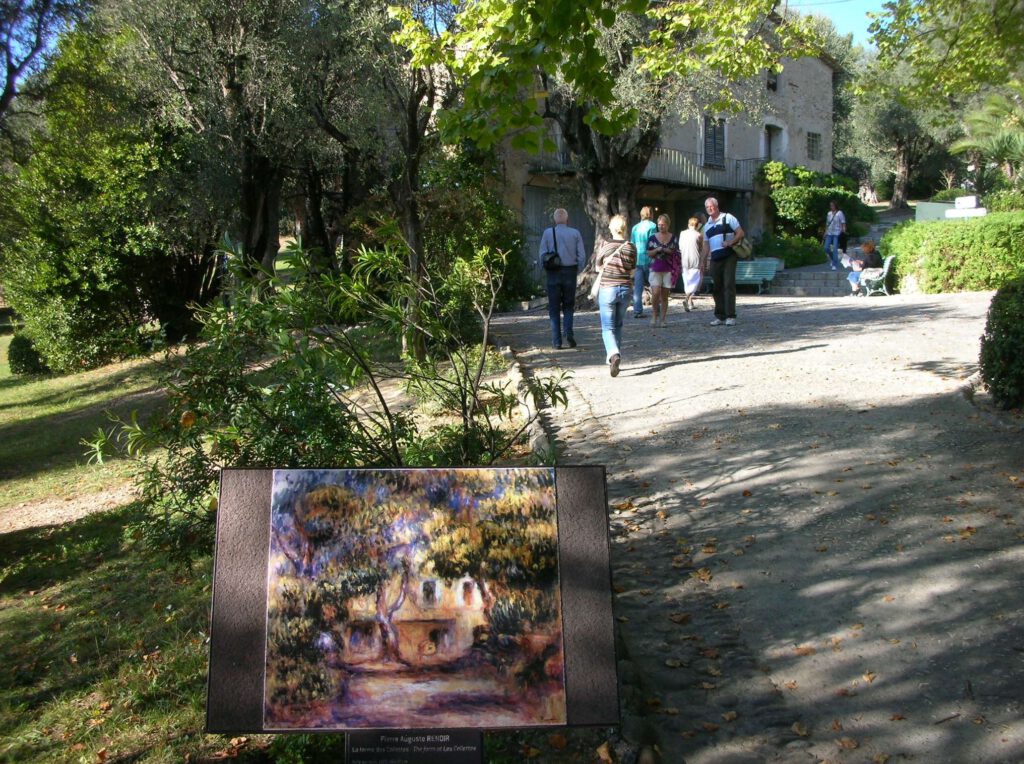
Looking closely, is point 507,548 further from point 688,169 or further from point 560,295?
point 688,169

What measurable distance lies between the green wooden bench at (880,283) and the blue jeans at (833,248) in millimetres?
7002

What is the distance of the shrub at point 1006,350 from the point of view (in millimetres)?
7371

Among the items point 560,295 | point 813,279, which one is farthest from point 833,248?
point 560,295

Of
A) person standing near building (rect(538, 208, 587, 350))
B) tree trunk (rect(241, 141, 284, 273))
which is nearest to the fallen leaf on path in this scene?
person standing near building (rect(538, 208, 587, 350))

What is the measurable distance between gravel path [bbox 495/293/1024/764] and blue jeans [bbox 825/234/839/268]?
20256 millimetres

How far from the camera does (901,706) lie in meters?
3.57

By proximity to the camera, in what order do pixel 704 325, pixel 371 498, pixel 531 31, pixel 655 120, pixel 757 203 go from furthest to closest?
pixel 757 203 → pixel 655 120 → pixel 704 325 → pixel 531 31 → pixel 371 498

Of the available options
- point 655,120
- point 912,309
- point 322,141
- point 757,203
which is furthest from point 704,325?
point 757,203

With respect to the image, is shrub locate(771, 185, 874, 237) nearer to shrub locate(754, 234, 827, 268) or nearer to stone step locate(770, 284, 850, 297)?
shrub locate(754, 234, 827, 268)

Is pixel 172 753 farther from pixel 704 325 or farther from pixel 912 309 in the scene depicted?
pixel 912 309

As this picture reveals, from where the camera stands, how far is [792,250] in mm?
32469

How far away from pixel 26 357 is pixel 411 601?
932 inches

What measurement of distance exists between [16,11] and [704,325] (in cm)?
1084

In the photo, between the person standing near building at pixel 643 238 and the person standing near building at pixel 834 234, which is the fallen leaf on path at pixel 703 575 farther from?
the person standing near building at pixel 834 234
